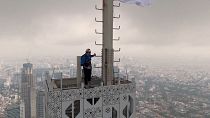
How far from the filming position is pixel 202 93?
76.4 metres

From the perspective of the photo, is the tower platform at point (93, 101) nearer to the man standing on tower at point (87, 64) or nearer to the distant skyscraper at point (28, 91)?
the man standing on tower at point (87, 64)

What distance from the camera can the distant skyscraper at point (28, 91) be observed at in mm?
58625

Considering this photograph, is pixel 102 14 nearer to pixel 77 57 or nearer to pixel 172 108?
pixel 77 57

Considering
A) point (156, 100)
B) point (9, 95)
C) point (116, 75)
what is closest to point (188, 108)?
point (156, 100)

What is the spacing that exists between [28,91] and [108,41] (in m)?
63.6

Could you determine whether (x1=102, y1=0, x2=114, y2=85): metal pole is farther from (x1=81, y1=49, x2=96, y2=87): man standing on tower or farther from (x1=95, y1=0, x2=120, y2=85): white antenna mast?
(x1=81, y1=49, x2=96, y2=87): man standing on tower

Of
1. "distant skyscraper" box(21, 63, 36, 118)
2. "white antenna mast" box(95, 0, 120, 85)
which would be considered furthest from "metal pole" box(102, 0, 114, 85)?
"distant skyscraper" box(21, 63, 36, 118)

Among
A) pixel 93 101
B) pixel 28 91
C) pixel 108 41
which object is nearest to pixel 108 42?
pixel 108 41

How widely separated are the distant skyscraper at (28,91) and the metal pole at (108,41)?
55.1m

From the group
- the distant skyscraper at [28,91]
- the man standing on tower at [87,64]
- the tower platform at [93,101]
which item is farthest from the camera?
the distant skyscraper at [28,91]

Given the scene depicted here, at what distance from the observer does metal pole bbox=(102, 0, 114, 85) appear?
626cm

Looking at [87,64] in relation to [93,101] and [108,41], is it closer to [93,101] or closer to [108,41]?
[108,41]

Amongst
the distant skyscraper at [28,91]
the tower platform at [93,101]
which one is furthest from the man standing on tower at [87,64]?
the distant skyscraper at [28,91]

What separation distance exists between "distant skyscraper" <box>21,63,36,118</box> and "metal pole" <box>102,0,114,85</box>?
2170 inches
